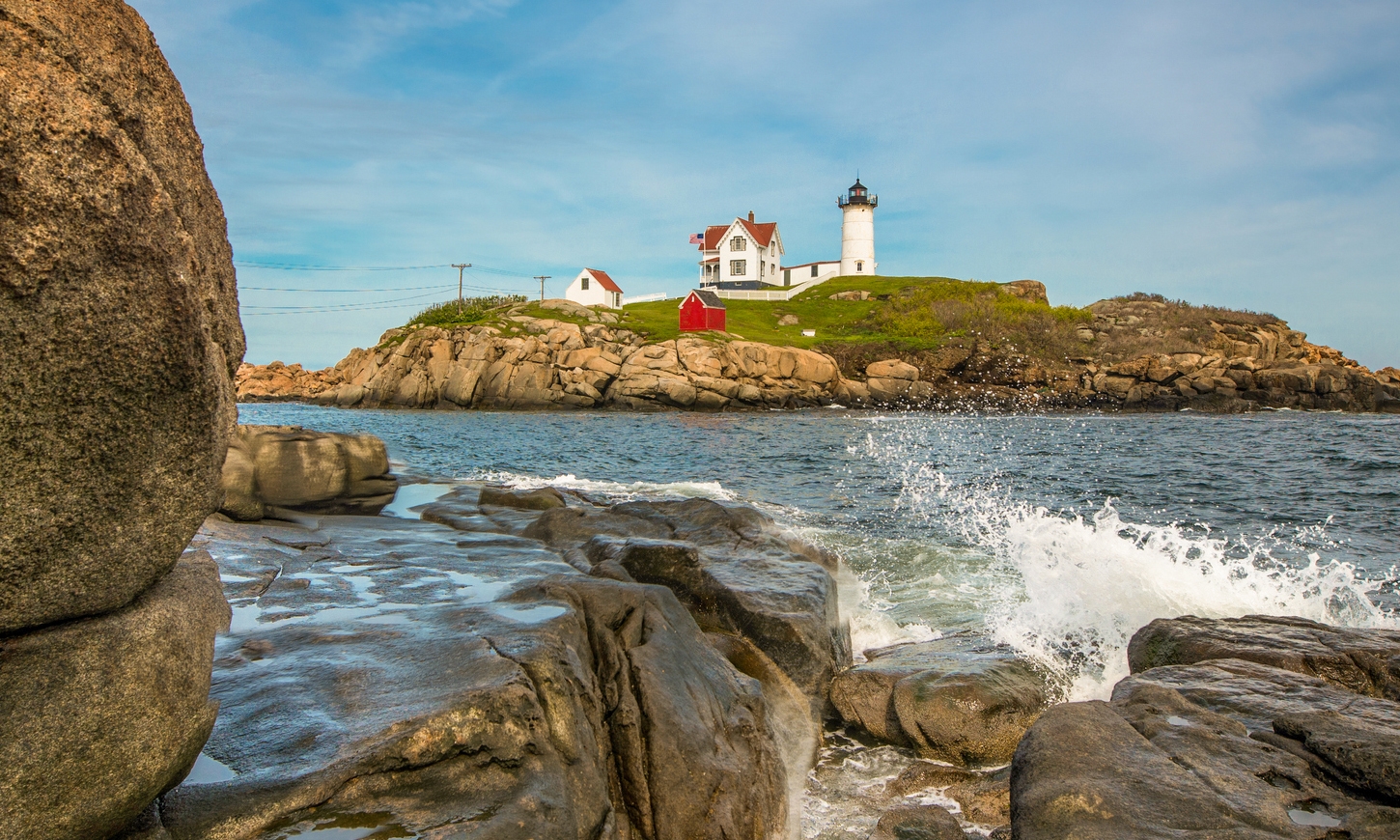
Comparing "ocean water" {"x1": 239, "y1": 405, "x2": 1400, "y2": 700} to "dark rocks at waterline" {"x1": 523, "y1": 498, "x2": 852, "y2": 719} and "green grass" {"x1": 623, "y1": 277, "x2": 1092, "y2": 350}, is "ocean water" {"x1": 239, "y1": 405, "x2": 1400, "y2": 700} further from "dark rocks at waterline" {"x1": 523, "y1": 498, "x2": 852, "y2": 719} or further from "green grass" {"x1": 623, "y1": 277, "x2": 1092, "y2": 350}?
"green grass" {"x1": 623, "y1": 277, "x2": 1092, "y2": 350}

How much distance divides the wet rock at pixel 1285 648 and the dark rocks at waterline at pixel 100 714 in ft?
26.3

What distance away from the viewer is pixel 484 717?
4.31m

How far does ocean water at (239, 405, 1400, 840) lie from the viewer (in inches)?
420

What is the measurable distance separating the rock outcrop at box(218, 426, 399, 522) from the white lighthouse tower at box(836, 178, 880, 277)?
102m

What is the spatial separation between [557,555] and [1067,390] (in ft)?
224

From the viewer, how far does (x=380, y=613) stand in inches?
266

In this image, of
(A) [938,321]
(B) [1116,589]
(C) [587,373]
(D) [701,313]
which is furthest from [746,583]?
(A) [938,321]

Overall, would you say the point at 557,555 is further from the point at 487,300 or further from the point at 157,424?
the point at 487,300

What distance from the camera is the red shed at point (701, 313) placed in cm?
8006

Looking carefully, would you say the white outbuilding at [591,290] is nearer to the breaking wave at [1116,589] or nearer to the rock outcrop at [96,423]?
the breaking wave at [1116,589]

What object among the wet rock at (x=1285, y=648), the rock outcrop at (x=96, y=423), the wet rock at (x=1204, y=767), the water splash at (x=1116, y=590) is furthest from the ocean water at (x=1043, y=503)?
the rock outcrop at (x=96, y=423)

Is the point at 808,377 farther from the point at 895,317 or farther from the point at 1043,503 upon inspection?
the point at 1043,503

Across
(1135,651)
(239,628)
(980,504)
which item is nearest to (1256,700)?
(1135,651)

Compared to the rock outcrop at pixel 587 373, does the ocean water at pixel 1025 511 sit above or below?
below
